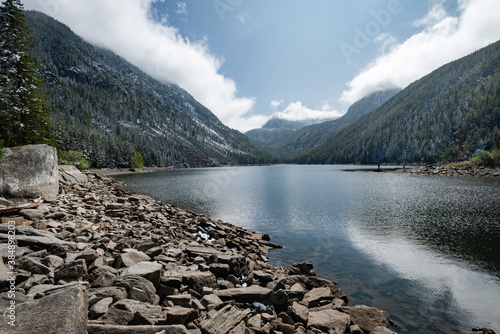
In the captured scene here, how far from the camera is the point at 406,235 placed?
71.8ft

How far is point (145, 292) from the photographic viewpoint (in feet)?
23.0

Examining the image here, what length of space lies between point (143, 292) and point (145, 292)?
71mm

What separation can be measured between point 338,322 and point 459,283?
1069 cm

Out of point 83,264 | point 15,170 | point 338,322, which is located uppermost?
point 15,170

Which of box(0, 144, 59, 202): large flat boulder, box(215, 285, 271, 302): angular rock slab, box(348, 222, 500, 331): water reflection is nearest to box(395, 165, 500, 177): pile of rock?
box(348, 222, 500, 331): water reflection

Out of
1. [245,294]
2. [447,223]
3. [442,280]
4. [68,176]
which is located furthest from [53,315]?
[68,176]

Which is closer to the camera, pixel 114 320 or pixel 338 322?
pixel 114 320

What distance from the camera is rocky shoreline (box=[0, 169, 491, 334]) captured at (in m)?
4.98

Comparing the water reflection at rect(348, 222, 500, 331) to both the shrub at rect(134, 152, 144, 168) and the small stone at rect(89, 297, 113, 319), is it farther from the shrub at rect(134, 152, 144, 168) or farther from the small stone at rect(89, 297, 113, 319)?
the shrub at rect(134, 152, 144, 168)

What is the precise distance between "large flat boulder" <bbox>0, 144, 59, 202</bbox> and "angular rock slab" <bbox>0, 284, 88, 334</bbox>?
15068mm

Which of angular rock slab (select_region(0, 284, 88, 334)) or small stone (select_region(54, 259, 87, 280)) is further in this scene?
small stone (select_region(54, 259, 87, 280))

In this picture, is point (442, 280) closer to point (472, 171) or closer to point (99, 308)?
point (99, 308)

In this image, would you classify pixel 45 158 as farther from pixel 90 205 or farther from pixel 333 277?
pixel 333 277

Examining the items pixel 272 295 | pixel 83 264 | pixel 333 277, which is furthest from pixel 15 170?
pixel 333 277
